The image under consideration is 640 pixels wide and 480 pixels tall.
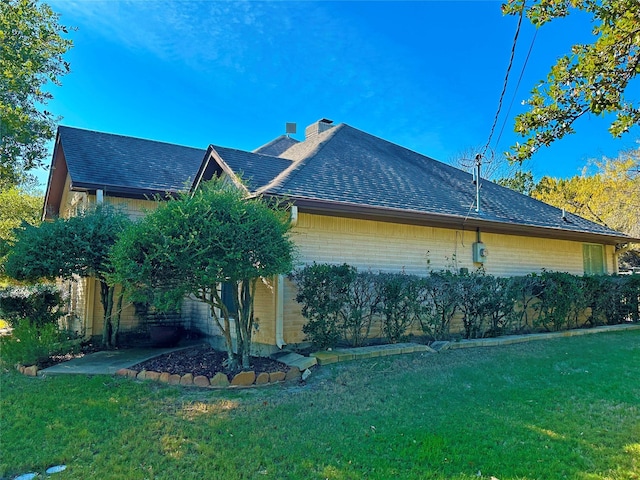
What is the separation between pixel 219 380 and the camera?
5965 mm

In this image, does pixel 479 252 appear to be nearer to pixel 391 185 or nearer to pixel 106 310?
pixel 391 185

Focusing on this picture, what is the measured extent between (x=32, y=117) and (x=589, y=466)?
59.4ft

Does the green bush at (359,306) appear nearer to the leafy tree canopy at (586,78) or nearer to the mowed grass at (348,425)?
A: the mowed grass at (348,425)

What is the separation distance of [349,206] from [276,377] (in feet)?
11.5

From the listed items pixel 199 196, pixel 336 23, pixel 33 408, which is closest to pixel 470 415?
pixel 199 196

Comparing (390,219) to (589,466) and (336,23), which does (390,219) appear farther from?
(589,466)

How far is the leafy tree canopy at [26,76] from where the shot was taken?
12422 mm

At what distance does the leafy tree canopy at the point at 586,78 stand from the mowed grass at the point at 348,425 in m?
2.79

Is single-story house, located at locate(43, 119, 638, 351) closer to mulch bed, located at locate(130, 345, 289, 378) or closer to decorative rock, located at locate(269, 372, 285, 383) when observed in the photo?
mulch bed, located at locate(130, 345, 289, 378)

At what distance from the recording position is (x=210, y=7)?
913 cm

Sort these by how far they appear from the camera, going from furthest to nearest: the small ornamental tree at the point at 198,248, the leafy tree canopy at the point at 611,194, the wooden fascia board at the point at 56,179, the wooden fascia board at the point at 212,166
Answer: the leafy tree canopy at the point at 611,194 < the wooden fascia board at the point at 56,179 < the wooden fascia board at the point at 212,166 < the small ornamental tree at the point at 198,248

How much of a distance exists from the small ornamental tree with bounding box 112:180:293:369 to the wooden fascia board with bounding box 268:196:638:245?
4.66 ft

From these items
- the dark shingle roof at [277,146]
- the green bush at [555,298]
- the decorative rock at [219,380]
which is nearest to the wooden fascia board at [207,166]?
the decorative rock at [219,380]

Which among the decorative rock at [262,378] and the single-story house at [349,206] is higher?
the single-story house at [349,206]
